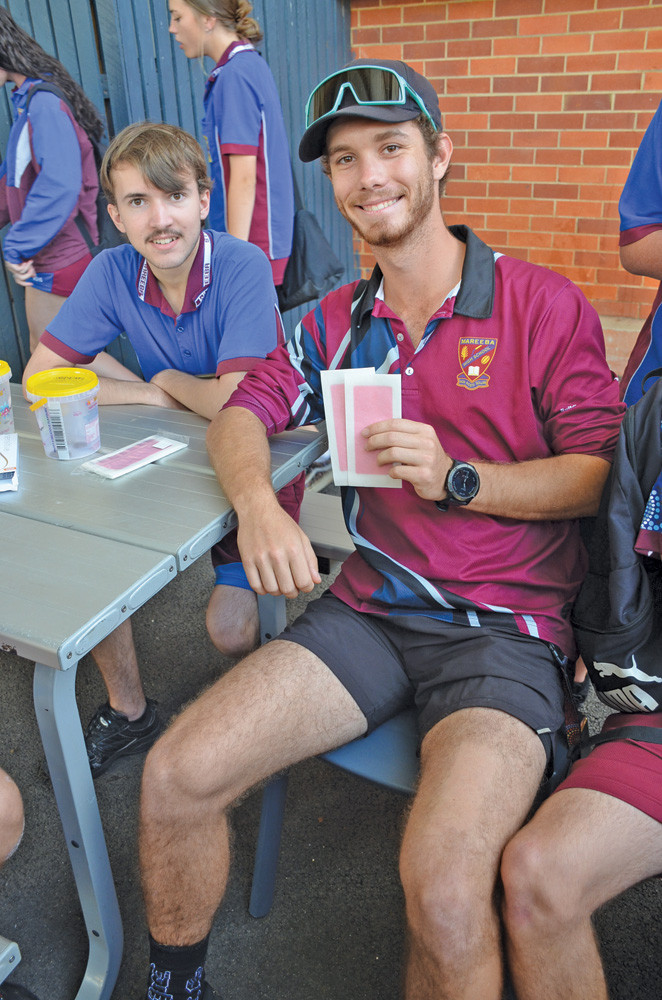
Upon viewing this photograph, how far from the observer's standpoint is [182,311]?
2178mm

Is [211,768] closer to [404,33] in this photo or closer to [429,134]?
[429,134]

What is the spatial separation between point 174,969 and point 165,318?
161 cm

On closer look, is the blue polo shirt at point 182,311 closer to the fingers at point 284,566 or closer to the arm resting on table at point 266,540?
the arm resting on table at point 266,540

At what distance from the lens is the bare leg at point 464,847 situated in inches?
44.6

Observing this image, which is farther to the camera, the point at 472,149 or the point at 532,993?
the point at 472,149

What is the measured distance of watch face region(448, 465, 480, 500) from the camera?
150 centimetres

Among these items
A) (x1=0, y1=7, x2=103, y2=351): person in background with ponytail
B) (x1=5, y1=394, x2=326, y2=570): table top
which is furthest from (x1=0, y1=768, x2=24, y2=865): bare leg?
(x1=0, y1=7, x2=103, y2=351): person in background with ponytail

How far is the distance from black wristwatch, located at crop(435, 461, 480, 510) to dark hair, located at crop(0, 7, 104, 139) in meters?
2.34

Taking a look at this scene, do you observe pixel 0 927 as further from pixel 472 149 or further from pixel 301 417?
pixel 472 149

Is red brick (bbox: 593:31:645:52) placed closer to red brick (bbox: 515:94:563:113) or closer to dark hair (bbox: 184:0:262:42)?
red brick (bbox: 515:94:563:113)

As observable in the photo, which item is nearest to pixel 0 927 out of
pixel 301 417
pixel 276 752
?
pixel 276 752

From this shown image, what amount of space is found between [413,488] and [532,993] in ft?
2.99

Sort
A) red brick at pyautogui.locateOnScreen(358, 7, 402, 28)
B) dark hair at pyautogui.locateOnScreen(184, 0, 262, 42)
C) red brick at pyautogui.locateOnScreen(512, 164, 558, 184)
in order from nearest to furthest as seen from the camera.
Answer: dark hair at pyautogui.locateOnScreen(184, 0, 262, 42)
red brick at pyautogui.locateOnScreen(512, 164, 558, 184)
red brick at pyautogui.locateOnScreen(358, 7, 402, 28)

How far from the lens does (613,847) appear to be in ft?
3.75
